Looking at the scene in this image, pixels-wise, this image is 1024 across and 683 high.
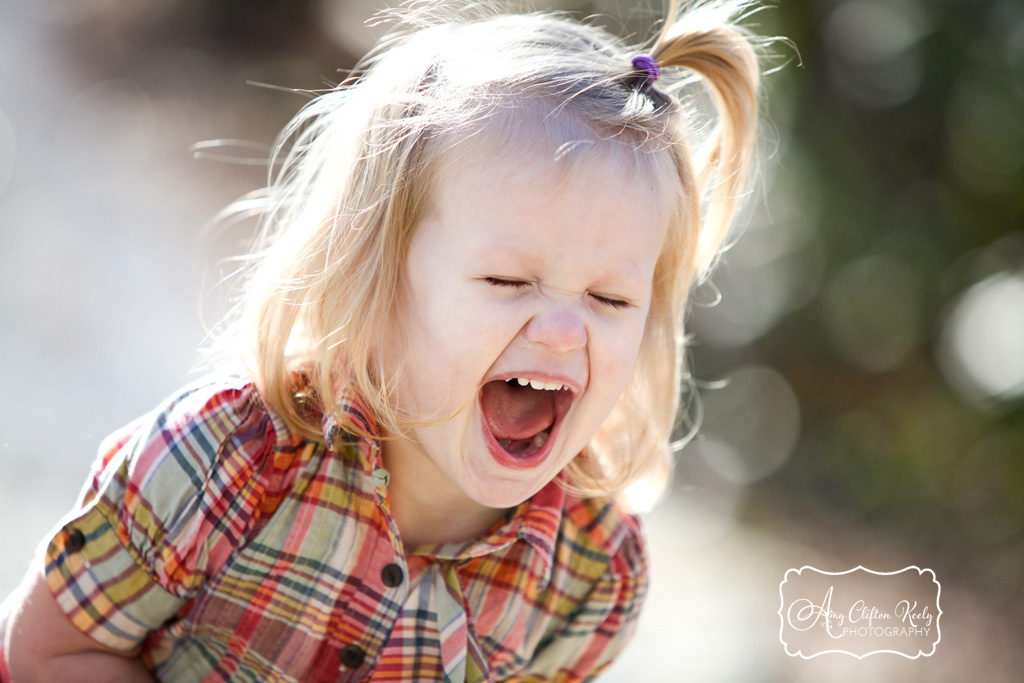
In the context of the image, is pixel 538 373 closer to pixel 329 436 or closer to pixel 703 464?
pixel 329 436

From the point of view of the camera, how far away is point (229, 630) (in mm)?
1076

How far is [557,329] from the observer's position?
0.93m

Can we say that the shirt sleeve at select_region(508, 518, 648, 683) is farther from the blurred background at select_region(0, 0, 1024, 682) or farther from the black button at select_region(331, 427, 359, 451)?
the blurred background at select_region(0, 0, 1024, 682)

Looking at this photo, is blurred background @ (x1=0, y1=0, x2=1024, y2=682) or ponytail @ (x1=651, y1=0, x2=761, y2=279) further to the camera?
blurred background @ (x1=0, y1=0, x2=1024, y2=682)

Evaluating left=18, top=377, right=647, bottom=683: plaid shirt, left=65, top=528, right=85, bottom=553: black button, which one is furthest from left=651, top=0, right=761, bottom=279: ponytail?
left=65, top=528, right=85, bottom=553: black button

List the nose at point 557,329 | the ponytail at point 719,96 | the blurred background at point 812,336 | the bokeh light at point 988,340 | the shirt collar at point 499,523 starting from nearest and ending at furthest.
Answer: the nose at point 557,329 → the shirt collar at point 499,523 → the ponytail at point 719,96 → the blurred background at point 812,336 → the bokeh light at point 988,340

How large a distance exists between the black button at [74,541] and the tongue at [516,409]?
1.56 ft

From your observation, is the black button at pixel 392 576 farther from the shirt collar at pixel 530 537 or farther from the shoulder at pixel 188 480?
the shoulder at pixel 188 480

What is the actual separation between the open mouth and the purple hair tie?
1.36 ft

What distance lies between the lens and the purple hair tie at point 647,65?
1.11 metres

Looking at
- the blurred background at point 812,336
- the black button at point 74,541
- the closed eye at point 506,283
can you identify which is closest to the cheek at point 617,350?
the closed eye at point 506,283

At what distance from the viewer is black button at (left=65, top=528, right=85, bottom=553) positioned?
3.29 feet

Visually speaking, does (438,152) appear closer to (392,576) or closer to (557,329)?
(557,329)

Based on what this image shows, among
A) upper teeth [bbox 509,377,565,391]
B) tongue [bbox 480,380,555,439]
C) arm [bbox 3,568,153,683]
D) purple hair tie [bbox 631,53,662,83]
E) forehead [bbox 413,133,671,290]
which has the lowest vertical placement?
arm [bbox 3,568,153,683]
